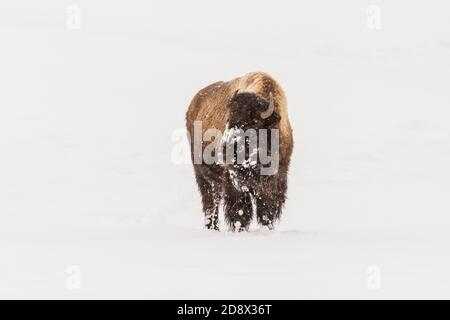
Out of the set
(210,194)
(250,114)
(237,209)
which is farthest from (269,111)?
(210,194)

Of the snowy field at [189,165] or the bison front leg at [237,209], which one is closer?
the snowy field at [189,165]

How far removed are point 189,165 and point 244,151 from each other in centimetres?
940

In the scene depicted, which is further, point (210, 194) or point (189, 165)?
point (189, 165)

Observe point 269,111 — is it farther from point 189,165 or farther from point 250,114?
point 189,165

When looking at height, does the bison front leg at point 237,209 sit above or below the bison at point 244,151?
below

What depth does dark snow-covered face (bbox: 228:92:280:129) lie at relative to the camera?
8570mm

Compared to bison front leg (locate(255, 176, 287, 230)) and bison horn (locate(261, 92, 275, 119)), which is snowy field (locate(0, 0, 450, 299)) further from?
bison horn (locate(261, 92, 275, 119))

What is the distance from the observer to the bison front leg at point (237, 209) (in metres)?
9.24

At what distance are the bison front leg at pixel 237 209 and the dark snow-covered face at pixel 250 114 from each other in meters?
1.00

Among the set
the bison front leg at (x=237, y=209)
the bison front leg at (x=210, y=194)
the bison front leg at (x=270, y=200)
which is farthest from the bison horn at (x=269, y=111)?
the bison front leg at (x=210, y=194)

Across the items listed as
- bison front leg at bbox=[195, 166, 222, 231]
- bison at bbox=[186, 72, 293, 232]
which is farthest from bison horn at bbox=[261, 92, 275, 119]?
bison front leg at bbox=[195, 166, 222, 231]

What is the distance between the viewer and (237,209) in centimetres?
930

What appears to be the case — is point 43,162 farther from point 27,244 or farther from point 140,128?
point 27,244

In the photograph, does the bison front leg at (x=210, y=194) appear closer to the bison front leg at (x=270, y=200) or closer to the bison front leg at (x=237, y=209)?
the bison front leg at (x=237, y=209)
